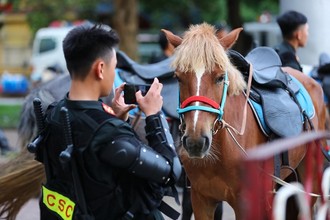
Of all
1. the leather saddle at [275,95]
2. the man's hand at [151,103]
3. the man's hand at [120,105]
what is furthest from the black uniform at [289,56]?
the man's hand at [151,103]

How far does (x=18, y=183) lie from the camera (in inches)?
265

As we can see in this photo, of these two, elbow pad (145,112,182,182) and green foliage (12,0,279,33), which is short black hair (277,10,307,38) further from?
green foliage (12,0,279,33)

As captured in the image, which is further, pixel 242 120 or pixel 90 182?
pixel 242 120

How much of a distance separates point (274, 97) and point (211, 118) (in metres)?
1.23

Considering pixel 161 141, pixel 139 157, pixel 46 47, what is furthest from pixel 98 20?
pixel 139 157

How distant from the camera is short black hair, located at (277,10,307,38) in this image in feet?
25.9

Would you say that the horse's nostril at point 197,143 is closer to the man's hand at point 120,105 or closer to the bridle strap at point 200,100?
the bridle strap at point 200,100

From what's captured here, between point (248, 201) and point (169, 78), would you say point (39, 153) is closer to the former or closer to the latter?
point (248, 201)

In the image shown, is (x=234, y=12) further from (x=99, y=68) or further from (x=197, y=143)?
(x=99, y=68)

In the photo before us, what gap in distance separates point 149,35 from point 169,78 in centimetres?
2807

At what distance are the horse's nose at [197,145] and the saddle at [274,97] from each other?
1.05m

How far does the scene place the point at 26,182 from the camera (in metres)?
6.82

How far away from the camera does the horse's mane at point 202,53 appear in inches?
207

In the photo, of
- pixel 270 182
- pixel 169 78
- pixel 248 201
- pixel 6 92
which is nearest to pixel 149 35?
pixel 6 92
